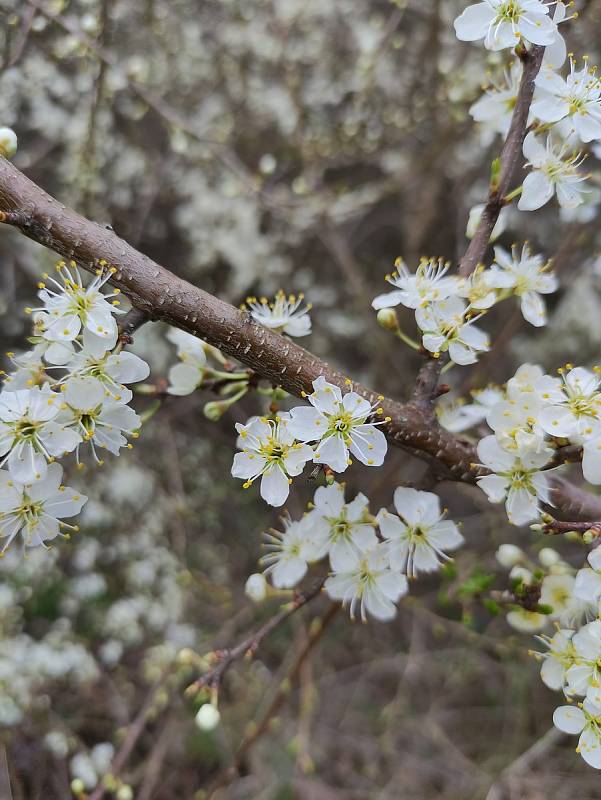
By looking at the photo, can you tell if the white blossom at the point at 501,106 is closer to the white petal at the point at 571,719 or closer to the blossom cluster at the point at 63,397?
the blossom cluster at the point at 63,397

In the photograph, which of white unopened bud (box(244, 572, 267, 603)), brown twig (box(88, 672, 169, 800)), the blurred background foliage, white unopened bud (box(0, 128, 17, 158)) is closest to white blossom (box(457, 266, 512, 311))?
white unopened bud (box(244, 572, 267, 603))

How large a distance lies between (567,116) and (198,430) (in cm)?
225

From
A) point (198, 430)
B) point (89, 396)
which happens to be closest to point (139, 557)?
point (198, 430)

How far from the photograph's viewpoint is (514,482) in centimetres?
106

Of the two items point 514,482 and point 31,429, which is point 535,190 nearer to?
point 514,482

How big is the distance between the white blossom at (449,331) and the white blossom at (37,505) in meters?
0.62

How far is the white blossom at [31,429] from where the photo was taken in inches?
37.4

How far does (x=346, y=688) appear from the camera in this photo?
3.07 metres

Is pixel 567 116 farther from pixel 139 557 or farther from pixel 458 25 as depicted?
pixel 139 557

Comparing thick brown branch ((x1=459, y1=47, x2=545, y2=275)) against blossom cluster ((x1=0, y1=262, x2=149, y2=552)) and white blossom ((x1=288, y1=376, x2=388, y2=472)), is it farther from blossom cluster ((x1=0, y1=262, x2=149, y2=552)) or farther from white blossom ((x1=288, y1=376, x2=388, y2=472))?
blossom cluster ((x1=0, y1=262, x2=149, y2=552))

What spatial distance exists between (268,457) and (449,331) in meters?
0.38

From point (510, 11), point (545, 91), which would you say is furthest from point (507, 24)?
point (545, 91)

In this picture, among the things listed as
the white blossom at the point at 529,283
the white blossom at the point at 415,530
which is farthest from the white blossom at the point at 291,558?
the white blossom at the point at 529,283

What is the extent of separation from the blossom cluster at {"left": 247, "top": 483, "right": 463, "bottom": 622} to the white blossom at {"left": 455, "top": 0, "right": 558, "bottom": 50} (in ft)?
2.56
